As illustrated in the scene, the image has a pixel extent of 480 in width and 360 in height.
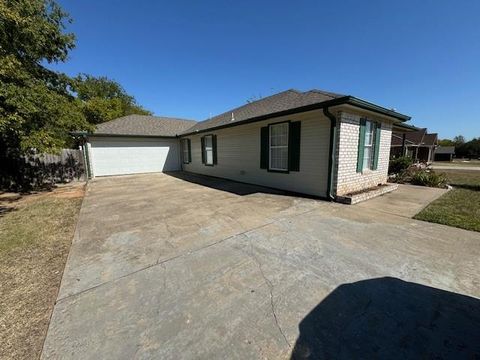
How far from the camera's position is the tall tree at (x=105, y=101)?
974 inches

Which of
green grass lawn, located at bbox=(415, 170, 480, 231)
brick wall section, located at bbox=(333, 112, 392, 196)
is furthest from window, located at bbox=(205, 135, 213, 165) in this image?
green grass lawn, located at bbox=(415, 170, 480, 231)

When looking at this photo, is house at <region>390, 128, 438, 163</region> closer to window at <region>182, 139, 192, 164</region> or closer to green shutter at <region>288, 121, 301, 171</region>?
green shutter at <region>288, 121, 301, 171</region>

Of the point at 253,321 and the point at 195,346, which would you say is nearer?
the point at 195,346

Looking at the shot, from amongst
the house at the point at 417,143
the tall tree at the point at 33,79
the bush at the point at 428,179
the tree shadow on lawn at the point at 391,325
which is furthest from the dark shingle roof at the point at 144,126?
the house at the point at 417,143

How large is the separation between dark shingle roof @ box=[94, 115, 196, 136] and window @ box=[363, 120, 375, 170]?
12.8 metres

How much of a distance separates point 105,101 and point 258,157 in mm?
25611

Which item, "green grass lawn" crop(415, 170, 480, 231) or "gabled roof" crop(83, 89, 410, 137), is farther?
"gabled roof" crop(83, 89, 410, 137)

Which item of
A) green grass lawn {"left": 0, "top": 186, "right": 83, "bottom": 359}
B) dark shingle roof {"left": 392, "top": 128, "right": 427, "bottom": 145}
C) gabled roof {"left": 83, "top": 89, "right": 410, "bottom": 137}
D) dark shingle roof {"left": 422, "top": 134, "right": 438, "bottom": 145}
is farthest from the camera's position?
dark shingle roof {"left": 422, "top": 134, "right": 438, "bottom": 145}

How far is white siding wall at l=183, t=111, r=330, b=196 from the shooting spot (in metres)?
6.75

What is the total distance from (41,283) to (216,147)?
32.3 feet

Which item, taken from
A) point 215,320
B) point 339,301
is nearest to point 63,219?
point 215,320

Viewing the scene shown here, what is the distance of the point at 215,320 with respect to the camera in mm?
2047

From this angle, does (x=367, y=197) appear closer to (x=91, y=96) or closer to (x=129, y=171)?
(x=129, y=171)

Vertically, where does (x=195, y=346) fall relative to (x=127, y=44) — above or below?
below
